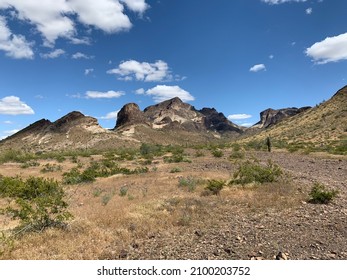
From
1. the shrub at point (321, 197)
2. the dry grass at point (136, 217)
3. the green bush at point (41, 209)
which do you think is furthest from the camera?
the shrub at point (321, 197)

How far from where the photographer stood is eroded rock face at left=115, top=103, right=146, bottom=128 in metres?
172

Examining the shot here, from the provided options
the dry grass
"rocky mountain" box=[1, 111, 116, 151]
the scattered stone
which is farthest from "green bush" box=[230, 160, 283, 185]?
"rocky mountain" box=[1, 111, 116, 151]

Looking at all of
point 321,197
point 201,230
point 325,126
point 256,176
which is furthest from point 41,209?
point 325,126

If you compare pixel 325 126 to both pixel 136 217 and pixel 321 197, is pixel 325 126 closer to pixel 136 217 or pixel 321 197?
pixel 321 197

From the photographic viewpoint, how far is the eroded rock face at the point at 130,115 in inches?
6779

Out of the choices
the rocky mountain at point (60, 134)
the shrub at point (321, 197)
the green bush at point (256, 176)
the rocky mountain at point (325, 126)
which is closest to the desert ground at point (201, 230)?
the shrub at point (321, 197)

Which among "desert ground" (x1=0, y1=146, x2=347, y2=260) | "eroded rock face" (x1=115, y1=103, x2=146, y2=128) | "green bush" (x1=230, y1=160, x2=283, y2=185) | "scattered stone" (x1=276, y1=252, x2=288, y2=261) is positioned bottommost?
"scattered stone" (x1=276, y1=252, x2=288, y2=261)

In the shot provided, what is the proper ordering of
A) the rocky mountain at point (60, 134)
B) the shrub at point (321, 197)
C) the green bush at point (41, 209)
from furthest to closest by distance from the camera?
1. the rocky mountain at point (60, 134)
2. the shrub at point (321, 197)
3. the green bush at point (41, 209)

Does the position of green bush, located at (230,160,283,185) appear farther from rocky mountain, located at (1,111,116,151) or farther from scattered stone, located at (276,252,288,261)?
rocky mountain, located at (1,111,116,151)

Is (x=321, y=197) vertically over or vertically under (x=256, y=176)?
under

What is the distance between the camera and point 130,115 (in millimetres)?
176125

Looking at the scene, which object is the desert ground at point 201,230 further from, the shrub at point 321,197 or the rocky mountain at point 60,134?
the rocky mountain at point 60,134

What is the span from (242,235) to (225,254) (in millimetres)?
1328

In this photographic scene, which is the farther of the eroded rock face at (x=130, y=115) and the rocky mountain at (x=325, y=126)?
the eroded rock face at (x=130, y=115)
